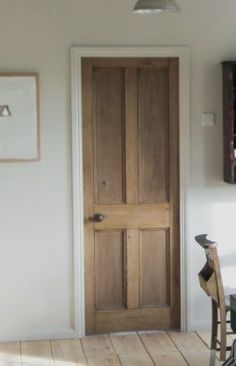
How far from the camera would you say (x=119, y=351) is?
481 centimetres

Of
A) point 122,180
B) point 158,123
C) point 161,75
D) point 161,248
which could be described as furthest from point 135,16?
point 161,248

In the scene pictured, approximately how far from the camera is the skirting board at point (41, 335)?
500 cm

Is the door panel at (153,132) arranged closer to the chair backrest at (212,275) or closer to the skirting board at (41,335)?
the chair backrest at (212,275)

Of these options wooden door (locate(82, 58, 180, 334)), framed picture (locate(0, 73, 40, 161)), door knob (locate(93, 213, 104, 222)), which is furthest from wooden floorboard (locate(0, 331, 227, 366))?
framed picture (locate(0, 73, 40, 161))

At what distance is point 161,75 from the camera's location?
509cm

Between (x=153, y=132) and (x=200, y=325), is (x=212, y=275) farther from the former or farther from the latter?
(x=153, y=132)

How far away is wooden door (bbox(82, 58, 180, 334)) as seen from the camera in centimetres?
505

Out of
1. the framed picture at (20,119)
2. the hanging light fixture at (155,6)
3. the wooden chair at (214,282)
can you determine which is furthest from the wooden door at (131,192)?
the hanging light fixture at (155,6)

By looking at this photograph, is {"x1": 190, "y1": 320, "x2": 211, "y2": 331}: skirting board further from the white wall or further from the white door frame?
the white wall

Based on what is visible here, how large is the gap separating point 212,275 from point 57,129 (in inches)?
62.0

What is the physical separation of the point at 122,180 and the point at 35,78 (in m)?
0.96

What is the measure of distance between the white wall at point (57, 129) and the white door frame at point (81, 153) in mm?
46

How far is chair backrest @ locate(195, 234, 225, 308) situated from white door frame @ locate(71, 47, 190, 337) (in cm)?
87

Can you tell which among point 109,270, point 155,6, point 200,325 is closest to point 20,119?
point 109,270
